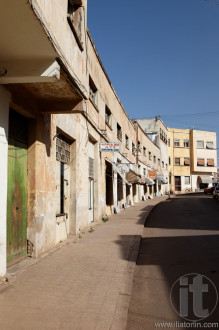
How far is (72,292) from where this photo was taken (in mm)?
4570

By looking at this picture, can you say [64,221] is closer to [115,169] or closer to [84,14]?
[84,14]

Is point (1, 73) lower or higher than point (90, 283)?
higher

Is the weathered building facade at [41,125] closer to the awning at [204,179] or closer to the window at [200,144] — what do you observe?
the awning at [204,179]

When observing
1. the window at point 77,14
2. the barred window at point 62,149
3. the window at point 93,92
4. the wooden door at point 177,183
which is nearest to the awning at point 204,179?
the wooden door at point 177,183

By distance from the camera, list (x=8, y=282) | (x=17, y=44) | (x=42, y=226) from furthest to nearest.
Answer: (x=42, y=226), (x=8, y=282), (x=17, y=44)

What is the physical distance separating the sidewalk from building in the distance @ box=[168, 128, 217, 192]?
47.0 metres

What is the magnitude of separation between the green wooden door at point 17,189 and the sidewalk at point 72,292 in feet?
1.89

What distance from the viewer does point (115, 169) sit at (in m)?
17.7

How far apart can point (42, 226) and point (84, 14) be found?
5778 mm

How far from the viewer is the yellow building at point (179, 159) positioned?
53.1m

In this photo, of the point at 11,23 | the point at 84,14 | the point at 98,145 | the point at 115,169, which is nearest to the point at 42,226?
the point at 11,23

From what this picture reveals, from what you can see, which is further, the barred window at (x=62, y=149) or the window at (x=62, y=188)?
the window at (x=62, y=188)

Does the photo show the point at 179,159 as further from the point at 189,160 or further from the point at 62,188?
the point at 62,188

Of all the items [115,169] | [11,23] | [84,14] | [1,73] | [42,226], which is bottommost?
[42,226]
